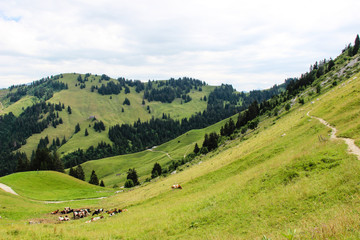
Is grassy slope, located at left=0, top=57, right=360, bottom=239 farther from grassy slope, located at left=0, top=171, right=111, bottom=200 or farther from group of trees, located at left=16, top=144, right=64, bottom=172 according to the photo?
group of trees, located at left=16, top=144, right=64, bottom=172

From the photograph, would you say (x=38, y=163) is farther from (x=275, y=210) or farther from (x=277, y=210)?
(x=277, y=210)

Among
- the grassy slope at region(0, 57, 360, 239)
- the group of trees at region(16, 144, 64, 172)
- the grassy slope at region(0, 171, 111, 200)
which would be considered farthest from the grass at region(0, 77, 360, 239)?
the group of trees at region(16, 144, 64, 172)

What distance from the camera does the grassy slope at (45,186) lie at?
49.7m

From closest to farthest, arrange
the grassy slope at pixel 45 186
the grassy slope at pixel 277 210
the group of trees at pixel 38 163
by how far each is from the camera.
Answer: the grassy slope at pixel 277 210 → the grassy slope at pixel 45 186 → the group of trees at pixel 38 163

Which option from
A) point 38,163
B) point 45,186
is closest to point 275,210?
point 45,186

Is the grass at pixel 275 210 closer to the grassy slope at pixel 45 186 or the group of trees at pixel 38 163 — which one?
the grassy slope at pixel 45 186

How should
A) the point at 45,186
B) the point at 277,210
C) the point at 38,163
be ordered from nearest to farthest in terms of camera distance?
the point at 277,210, the point at 45,186, the point at 38,163

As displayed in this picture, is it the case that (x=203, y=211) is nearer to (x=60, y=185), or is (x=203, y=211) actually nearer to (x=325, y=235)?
(x=325, y=235)

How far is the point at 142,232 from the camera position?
1691 cm

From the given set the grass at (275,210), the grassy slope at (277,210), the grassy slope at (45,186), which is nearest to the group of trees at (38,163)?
the grassy slope at (45,186)

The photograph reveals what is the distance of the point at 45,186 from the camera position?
59.8 m

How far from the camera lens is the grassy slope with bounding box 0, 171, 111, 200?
49.7 m

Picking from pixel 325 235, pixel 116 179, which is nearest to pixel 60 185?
pixel 325 235

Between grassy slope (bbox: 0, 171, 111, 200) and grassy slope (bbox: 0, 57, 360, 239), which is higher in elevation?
grassy slope (bbox: 0, 57, 360, 239)
